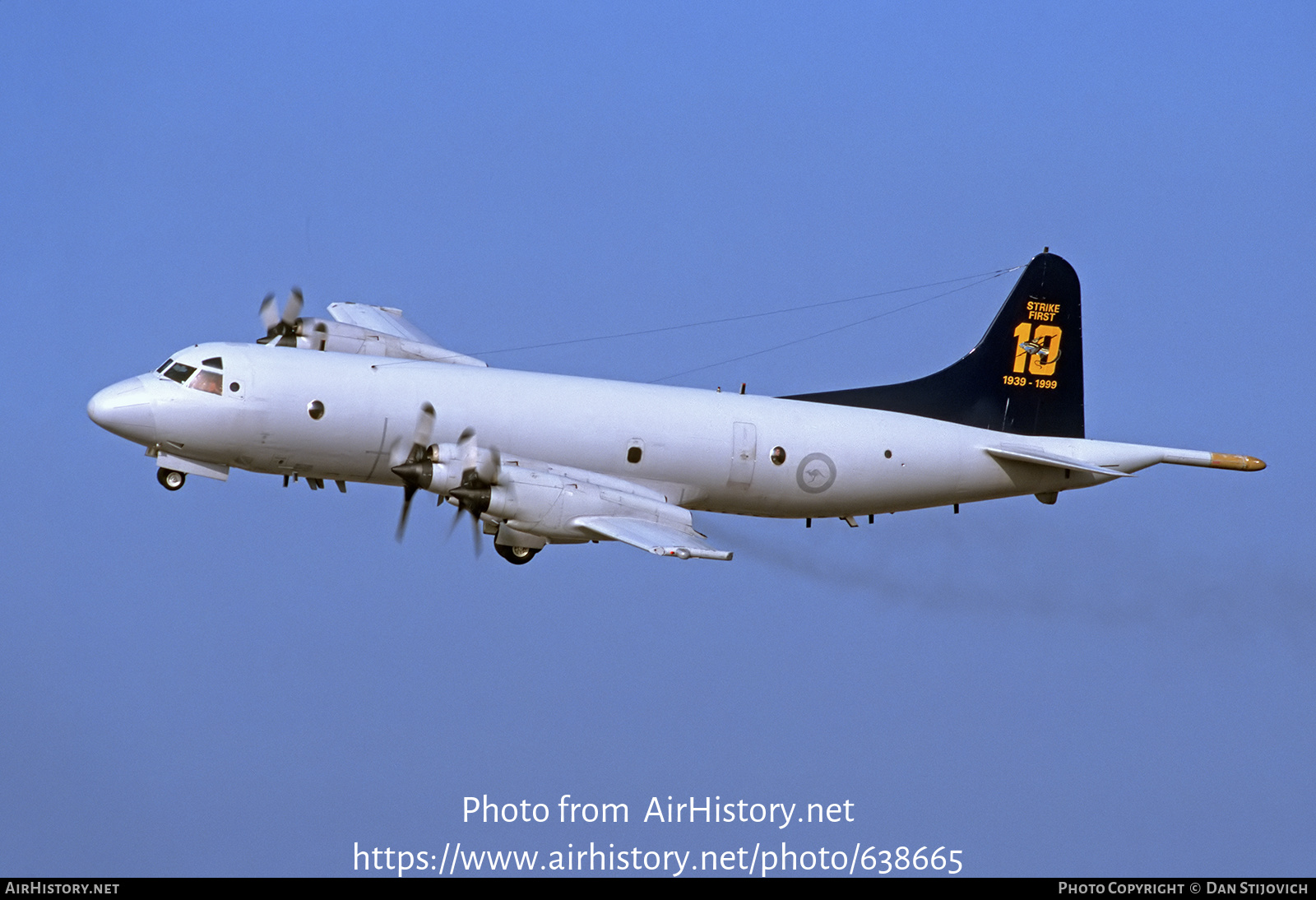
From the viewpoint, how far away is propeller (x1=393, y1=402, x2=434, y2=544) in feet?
95.2

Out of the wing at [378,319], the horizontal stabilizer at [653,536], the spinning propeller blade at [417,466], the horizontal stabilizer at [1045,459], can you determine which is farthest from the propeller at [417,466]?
the horizontal stabilizer at [1045,459]

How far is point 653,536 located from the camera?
29.1 meters

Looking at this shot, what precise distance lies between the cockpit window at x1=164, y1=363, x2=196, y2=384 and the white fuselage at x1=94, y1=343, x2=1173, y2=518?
0.14 m

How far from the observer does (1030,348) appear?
33656mm

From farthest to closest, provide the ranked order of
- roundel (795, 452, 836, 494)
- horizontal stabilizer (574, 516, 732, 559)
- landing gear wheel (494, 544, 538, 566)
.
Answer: landing gear wheel (494, 544, 538, 566), roundel (795, 452, 836, 494), horizontal stabilizer (574, 516, 732, 559)

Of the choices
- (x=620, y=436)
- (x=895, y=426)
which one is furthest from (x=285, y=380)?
(x=895, y=426)

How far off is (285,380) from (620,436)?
16.8 ft

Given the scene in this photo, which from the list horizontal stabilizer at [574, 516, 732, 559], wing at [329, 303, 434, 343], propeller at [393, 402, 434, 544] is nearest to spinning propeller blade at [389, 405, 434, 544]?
propeller at [393, 402, 434, 544]

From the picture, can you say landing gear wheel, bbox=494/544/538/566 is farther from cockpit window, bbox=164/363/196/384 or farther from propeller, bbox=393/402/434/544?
cockpit window, bbox=164/363/196/384

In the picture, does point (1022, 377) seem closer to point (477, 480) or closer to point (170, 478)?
point (477, 480)

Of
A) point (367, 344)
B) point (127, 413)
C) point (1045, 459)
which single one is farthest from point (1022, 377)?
point (127, 413)

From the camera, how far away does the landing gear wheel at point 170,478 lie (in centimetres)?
3016
